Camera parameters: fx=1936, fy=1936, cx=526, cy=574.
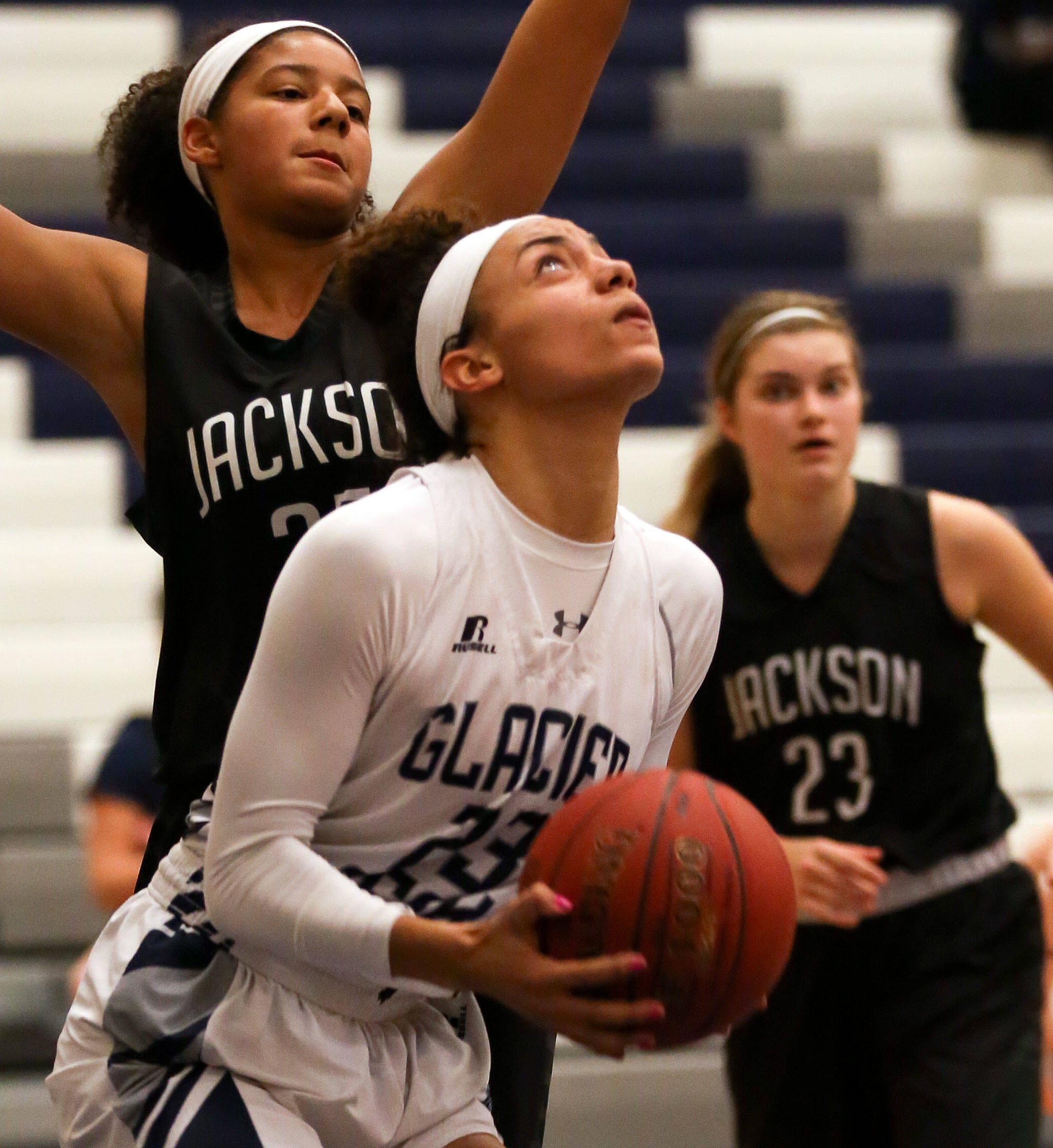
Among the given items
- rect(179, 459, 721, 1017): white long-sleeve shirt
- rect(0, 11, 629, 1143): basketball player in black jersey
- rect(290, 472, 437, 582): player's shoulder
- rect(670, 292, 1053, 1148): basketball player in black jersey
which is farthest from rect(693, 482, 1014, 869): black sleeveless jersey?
rect(290, 472, 437, 582): player's shoulder

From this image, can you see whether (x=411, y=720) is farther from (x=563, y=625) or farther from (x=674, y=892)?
(x=674, y=892)

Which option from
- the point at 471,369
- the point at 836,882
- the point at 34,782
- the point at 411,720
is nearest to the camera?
the point at 411,720

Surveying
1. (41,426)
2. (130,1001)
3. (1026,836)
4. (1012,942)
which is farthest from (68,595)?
(130,1001)

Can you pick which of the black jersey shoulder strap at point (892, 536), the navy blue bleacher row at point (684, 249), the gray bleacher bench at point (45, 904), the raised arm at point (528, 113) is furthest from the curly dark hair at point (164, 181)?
the navy blue bleacher row at point (684, 249)

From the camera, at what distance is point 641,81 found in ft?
24.3

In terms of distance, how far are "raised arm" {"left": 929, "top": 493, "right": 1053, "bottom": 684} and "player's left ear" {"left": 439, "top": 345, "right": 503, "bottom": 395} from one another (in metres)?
1.38

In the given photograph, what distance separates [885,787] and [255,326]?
1417mm

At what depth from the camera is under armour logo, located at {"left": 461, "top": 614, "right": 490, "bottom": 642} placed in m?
1.94

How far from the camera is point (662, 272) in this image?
6.56m

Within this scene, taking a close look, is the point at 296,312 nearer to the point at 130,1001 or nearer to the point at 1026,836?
the point at 130,1001

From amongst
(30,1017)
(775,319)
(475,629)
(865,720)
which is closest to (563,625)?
(475,629)

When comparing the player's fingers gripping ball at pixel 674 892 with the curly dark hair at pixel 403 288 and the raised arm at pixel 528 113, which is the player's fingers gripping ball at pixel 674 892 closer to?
the curly dark hair at pixel 403 288

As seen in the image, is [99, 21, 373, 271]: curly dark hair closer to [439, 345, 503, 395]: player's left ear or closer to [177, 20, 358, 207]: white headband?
[177, 20, 358, 207]: white headband

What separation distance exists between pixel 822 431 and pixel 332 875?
5.50 feet
